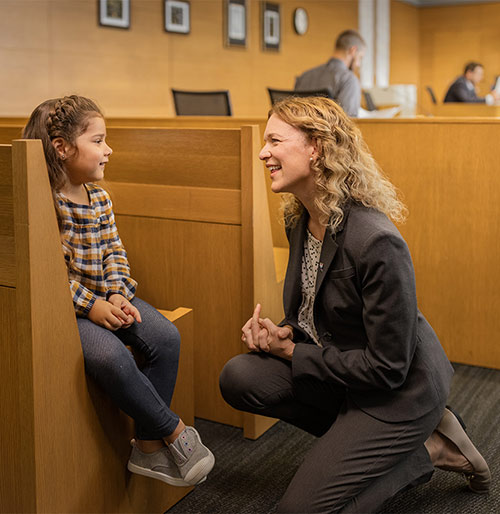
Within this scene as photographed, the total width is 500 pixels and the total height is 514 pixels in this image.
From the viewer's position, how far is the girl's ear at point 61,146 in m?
1.85

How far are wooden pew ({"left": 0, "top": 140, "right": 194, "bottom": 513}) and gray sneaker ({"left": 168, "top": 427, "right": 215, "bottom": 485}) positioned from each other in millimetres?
179

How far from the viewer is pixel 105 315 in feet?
5.78

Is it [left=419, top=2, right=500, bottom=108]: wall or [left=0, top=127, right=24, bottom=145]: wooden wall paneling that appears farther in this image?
[left=419, top=2, right=500, bottom=108]: wall

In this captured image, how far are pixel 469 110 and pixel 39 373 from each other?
6276 mm

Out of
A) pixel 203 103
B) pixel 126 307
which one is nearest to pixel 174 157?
pixel 126 307

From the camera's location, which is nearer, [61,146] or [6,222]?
[6,222]

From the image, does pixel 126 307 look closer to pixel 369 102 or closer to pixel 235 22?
pixel 235 22

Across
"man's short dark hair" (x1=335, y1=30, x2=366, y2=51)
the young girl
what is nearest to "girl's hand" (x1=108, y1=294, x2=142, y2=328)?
the young girl

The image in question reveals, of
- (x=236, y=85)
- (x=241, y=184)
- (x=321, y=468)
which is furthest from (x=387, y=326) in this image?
(x=236, y=85)

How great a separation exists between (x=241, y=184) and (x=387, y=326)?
810 mm

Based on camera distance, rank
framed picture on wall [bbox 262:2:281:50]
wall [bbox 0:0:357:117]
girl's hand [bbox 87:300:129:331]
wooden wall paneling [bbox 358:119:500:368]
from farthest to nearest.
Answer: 1. framed picture on wall [bbox 262:2:281:50]
2. wall [bbox 0:0:357:117]
3. wooden wall paneling [bbox 358:119:500:368]
4. girl's hand [bbox 87:300:129:331]

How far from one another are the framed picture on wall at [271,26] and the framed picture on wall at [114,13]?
7.95ft

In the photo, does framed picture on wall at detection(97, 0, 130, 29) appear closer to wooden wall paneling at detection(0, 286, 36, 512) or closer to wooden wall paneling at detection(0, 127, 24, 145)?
wooden wall paneling at detection(0, 127, 24, 145)

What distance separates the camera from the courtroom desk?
20.3 ft
